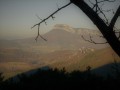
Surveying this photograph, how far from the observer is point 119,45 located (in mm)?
2881

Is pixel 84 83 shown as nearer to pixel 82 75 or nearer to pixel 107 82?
pixel 107 82

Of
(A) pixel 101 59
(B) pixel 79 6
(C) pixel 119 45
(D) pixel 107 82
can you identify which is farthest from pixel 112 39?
(A) pixel 101 59

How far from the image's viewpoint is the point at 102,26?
298cm

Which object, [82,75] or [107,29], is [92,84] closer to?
[82,75]

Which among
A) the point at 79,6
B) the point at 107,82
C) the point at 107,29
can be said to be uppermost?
the point at 79,6

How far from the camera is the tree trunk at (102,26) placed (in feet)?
9.47

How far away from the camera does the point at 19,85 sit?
560 centimetres

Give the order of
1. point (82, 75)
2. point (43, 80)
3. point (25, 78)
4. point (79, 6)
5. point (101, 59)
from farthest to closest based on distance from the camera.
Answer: point (101, 59), point (82, 75), point (25, 78), point (43, 80), point (79, 6)

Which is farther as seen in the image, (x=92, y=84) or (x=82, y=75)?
(x=82, y=75)

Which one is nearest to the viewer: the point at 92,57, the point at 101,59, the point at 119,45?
the point at 119,45

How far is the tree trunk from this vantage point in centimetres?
289

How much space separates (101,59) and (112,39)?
82602 mm

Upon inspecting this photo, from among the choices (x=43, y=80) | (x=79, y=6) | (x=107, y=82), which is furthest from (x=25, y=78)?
(x=79, y=6)

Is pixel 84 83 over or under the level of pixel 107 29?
under
